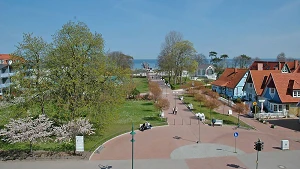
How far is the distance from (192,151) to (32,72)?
17949mm

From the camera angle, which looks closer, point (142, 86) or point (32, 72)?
point (32, 72)

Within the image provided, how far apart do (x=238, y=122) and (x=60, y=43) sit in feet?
73.9

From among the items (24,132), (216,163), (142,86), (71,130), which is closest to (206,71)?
(142,86)

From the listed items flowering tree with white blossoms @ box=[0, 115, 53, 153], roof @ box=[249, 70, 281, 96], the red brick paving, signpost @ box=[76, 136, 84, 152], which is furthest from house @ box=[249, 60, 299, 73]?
flowering tree with white blossoms @ box=[0, 115, 53, 153]

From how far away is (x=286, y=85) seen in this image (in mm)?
39688

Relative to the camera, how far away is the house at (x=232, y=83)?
5312 cm

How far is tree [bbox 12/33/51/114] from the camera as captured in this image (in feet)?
86.1

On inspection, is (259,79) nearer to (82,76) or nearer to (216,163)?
(216,163)

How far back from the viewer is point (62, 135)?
2270cm

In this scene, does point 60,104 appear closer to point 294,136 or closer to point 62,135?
point 62,135

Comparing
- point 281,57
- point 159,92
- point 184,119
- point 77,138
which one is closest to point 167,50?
point 159,92

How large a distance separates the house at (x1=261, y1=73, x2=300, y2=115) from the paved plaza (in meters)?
8.00

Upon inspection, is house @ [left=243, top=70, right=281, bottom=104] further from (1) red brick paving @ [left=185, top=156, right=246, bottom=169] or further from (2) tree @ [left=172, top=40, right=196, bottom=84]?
(2) tree @ [left=172, top=40, right=196, bottom=84]

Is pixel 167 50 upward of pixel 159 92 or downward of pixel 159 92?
upward
